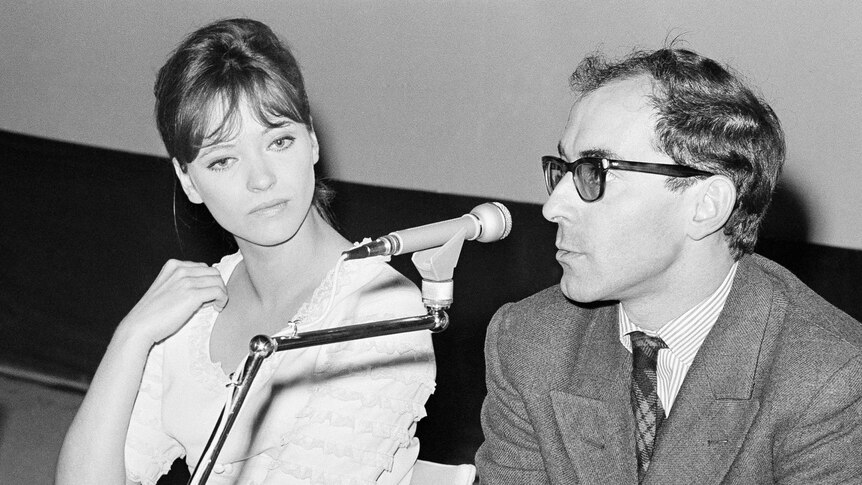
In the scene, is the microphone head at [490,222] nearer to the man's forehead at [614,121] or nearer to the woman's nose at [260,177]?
the man's forehead at [614,121]

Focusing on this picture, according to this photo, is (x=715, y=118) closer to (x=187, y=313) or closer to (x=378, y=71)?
(x=187, y=313)

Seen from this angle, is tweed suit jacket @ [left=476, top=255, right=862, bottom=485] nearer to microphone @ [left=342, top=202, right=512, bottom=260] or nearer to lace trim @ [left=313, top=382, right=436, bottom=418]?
lace trim @ [left=313, top=382, right=436, bottom=418]

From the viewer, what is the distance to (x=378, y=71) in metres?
6.56

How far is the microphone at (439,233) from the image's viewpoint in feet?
4.47

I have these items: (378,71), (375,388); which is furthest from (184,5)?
(375,388)

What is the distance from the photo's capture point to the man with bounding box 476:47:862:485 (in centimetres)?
189

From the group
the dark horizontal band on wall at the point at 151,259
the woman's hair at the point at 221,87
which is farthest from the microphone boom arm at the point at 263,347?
the dark horizontal band on wall at the point at 151,259

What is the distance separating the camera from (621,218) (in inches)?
78.5

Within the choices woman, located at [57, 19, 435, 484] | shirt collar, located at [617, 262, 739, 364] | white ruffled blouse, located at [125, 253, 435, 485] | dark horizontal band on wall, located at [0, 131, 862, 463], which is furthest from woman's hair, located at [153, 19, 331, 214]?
dark horizontal band on wall, located at [0, 131, 862, 463]

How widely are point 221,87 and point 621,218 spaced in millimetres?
909

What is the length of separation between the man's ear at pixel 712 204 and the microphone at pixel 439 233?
0.59 m

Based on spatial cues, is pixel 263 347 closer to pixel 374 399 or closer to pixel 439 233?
pixel 439 233

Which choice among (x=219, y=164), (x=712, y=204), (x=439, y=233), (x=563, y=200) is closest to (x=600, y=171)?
(x=563, y=200)

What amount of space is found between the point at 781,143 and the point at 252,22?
1214 millimetres
